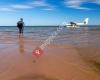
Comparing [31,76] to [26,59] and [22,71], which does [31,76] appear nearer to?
[22,71]

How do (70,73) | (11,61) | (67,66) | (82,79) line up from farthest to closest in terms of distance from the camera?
(11,61), (67,66), (70,73), (82,79)

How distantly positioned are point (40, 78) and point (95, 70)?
6.10ft

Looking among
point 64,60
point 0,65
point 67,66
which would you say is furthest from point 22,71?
point 64,60

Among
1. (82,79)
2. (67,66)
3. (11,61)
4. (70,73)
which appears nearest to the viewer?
(82,79)

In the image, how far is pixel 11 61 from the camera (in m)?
7.36

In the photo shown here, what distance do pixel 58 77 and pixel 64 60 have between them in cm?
211

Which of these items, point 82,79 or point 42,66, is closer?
point 82,79

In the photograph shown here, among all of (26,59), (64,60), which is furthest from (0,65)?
(64,60)

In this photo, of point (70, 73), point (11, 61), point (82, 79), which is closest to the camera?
point (82, 79)

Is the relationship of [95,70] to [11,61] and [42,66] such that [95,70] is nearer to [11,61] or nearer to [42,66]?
[42,66]

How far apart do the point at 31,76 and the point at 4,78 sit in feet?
2.39

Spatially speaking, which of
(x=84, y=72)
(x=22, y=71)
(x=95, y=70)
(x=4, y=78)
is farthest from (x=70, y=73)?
(x=4, y=78)

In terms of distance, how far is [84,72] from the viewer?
600 centimetres

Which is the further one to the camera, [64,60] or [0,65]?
[64,60]
